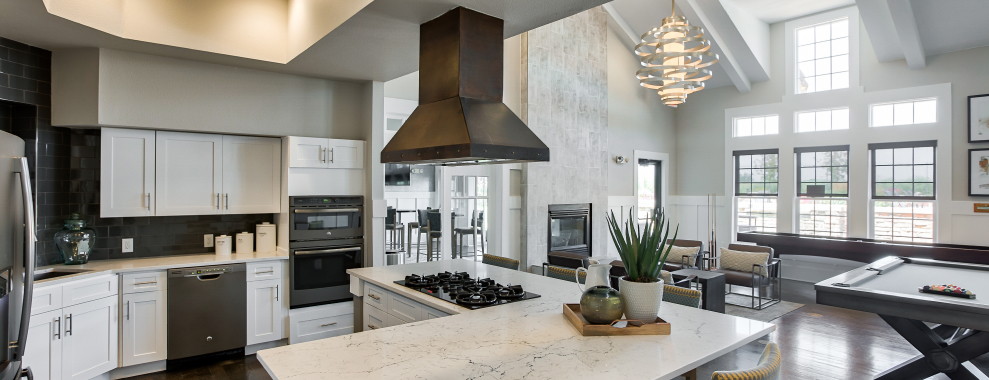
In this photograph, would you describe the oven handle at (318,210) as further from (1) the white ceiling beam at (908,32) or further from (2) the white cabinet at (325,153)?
(1) the white ceiling beam at (908,32)

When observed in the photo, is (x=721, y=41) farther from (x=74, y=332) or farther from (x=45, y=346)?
(x=45, y=346)

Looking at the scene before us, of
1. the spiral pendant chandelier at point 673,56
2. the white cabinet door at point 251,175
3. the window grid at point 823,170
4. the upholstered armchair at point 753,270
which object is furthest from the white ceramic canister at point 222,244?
the window grid at point 823,170

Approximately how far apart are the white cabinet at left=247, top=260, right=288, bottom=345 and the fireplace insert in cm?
354

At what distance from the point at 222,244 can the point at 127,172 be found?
890 millimetres

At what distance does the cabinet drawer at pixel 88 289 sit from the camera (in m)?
3.23

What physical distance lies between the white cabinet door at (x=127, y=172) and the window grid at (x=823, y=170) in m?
8.45

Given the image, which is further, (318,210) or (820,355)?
(318,210)

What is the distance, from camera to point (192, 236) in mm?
4379

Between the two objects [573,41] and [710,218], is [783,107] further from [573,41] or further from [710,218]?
[573,41]

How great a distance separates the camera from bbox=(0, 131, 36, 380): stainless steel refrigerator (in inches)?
57.4

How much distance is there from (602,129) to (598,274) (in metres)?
5.57

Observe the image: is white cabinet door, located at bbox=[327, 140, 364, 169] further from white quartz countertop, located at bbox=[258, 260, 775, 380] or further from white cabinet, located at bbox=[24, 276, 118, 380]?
white quartz countertop, located at bbox=[258, 260, 775, 380]

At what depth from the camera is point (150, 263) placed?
152 inches

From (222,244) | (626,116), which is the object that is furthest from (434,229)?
(626,116)
